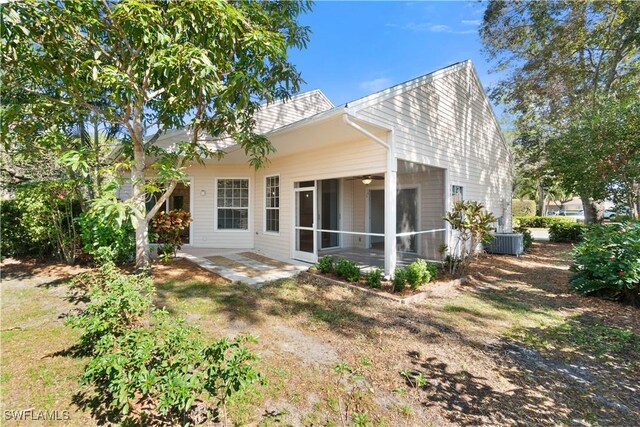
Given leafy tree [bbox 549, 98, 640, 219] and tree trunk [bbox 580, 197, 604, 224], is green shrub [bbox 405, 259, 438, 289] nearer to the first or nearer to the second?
leafy tree [bbox 549, 98, 640, 219]

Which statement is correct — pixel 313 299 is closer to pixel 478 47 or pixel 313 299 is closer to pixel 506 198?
pixel 506 198

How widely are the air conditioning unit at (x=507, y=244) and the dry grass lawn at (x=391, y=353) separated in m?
4.54

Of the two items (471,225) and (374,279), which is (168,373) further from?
(471,225)

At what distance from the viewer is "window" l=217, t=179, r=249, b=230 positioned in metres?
10.4

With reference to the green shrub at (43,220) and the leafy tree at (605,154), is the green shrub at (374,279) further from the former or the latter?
the leafy tree at (605,154)

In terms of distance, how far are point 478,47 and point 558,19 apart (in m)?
2.93

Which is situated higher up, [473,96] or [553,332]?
[473,96]

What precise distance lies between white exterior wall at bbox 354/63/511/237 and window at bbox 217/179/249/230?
601 centimetres

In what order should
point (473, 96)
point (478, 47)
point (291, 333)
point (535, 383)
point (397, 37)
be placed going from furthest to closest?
1. point (478, 47)
2. point (473, 96)
3. point (397, 37)
4. point (291, 333)
5. point (535, 383)

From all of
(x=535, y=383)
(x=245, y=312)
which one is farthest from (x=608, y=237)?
(x=245, y=312)

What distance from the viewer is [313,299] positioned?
5207 mm

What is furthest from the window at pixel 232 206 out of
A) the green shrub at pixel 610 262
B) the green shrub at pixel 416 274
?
the green shrub at pixel 610 262

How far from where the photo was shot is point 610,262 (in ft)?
16.7

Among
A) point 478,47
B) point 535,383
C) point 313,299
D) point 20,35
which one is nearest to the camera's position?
point 535,383
